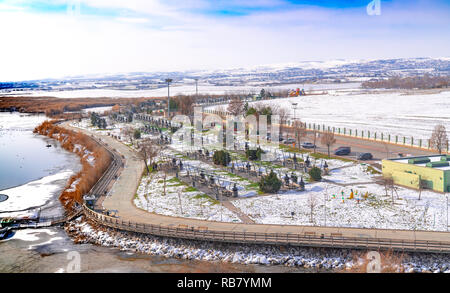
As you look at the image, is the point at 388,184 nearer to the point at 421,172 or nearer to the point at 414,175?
the point at 414,175

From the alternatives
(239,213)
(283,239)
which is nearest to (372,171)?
(239,213)

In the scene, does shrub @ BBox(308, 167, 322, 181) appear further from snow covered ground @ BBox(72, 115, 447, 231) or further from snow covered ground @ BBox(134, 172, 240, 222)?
snow covered ground @ BBox(134, 172, 240, 222)

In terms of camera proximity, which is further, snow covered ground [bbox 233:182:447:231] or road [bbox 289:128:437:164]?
road [bbox 289:128:437:164]

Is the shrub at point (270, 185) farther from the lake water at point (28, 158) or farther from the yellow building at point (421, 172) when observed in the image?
the lake water at point (28, 158)

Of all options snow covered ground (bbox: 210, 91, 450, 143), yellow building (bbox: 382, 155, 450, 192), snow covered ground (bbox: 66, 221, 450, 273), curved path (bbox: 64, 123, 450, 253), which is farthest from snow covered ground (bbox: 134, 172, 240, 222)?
snow covered ground (bbox: 210, 91, 450, 143)

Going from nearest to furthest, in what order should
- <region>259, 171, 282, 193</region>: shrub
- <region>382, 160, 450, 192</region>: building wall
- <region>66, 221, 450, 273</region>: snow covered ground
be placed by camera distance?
<region>66, 221, 450, 273</region>: snow covered ground
<region>382, 160, 450, 192</region>: building wall
<region>259, 171, 282, 193</region>: shrub
